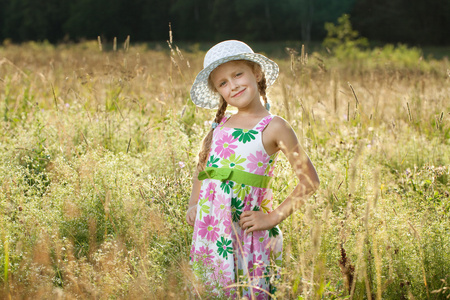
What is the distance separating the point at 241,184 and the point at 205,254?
1.14 ft

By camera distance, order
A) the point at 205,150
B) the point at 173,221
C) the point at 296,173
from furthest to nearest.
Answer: the point at 173,221 < the point at 205,150 < the point at 296,173

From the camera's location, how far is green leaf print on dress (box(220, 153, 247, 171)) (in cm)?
206

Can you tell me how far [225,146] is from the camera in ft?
7.00

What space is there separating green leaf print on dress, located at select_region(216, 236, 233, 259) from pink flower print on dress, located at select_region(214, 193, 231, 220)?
10 cm

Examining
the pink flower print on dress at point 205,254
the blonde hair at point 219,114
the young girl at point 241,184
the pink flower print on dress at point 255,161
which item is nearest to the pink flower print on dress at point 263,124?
the young girl at point 241,184

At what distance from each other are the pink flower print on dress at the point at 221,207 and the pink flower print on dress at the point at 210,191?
0.10ft

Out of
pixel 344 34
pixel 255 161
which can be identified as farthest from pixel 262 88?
pixel 344 34

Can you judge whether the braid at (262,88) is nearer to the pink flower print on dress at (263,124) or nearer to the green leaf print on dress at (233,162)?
the pink flower print on dress at (263,124)

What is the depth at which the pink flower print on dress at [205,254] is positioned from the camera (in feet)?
6.56

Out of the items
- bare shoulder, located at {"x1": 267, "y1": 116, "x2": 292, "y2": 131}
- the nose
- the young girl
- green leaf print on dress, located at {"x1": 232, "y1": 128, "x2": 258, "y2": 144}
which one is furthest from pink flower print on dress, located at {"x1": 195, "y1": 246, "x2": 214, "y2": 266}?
the nose

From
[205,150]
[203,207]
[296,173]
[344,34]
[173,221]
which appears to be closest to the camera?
[296,173]

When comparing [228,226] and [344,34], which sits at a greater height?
[344,34]

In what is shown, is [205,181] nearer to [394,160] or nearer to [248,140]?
[248,140]

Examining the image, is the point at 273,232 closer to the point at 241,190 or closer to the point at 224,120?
the point at 241,190
